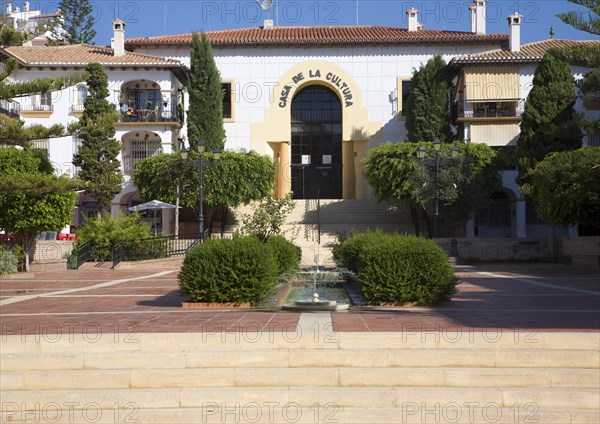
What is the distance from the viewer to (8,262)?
2375cm

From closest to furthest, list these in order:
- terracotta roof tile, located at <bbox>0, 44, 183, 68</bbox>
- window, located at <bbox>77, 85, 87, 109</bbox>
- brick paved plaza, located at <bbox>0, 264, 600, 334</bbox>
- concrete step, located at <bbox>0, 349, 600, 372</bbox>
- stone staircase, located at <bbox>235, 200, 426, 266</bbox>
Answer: concrete step, located at <bbox>0, 349, 600, 372</bbox> → brick paved plaza, located at <bbox>0, 264, 600, 334</bbox> → stone staircase, located at <bbox>235, 200, 426, 266</bbox> → terracotta roof tile, located at <bbox>0, 44, 183, 68</bbox> → window, located at <bbox>77, 85, 87, 109</bbox>

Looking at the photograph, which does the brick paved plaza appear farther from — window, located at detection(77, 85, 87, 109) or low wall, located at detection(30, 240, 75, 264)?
window, located at detection(77, 85, 87, 109)

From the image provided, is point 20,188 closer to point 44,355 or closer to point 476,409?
point 44,355

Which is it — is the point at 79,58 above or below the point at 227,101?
above

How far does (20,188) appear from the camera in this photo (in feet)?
53.7

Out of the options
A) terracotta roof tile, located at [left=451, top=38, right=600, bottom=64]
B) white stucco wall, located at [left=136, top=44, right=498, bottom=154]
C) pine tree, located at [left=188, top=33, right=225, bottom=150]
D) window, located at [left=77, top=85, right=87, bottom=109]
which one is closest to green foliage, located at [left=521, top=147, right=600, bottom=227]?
terracotta roof tile, located at [left=451, top=38, right=600, bottom=64]

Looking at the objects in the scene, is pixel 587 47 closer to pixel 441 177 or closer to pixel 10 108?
pixel 441 177

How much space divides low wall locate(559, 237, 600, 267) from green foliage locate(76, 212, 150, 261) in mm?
16866

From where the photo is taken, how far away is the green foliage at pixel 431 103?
39.6 metres

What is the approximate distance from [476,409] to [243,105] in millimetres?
38684

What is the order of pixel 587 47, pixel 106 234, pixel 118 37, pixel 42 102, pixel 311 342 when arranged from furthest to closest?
pixel 118 37, pixel 42 102, pixel 106 234, pixel 587 47, pixel 311 342

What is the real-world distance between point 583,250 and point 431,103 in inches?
513

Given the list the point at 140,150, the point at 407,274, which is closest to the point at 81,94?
the point at 140,150

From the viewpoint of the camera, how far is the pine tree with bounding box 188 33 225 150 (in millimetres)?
40438
